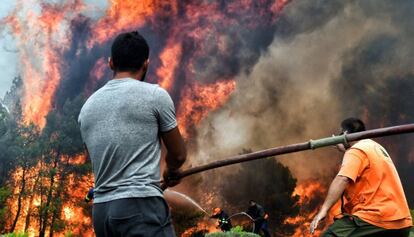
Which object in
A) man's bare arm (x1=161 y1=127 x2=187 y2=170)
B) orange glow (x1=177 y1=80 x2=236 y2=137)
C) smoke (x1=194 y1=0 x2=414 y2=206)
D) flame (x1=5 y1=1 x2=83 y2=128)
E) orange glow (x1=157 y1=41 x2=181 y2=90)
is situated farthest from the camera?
orange glow (x1=157 y1=41 x2=181 y2=90)

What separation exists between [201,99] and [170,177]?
29.7 meters

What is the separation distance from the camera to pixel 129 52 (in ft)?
8.11

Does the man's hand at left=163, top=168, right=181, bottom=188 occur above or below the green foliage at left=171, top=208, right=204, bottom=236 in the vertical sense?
above

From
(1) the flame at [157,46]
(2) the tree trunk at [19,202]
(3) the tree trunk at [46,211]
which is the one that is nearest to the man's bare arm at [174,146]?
(3) the tree trunk at [46,211]

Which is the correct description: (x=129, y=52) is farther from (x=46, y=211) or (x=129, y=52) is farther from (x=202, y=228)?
(x=202, y=228)

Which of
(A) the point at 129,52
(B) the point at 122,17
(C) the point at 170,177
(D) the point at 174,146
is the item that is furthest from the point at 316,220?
(B) the point at 122,17

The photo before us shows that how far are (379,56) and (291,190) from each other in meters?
10.8

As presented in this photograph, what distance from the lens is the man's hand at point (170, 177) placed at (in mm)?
2925

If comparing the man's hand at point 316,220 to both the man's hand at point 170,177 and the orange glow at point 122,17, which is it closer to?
the man's hand at point 170,177

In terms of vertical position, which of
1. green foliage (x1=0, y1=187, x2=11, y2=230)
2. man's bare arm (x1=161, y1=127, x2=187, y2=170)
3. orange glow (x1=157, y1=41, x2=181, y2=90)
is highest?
orange glow (x1=157, y1=41, x2=181, y2=90)

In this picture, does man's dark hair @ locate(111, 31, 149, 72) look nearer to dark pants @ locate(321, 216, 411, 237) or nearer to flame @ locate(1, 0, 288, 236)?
dark pants @ locate(321, 216, 411, 237)

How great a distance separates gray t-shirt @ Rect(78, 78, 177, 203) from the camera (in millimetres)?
2285

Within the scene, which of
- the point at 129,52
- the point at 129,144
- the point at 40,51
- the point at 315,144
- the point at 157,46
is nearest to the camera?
the point at 129,144

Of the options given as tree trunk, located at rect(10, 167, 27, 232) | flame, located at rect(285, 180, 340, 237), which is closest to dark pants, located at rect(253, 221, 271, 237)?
flame, located at rect(285, 180, 340, 237)
